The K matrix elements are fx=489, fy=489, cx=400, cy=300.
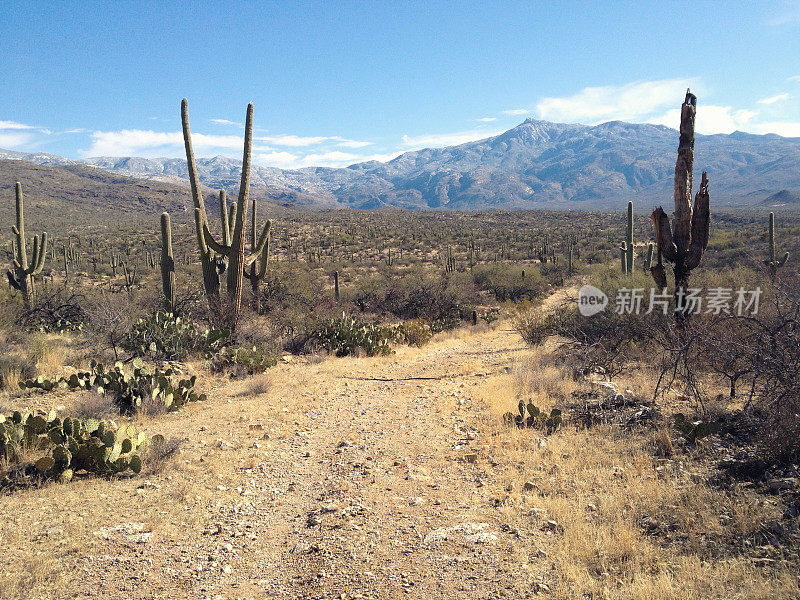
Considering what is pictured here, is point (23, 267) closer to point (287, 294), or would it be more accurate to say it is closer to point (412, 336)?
point (287, 294)

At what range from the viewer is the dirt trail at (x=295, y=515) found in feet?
11.8

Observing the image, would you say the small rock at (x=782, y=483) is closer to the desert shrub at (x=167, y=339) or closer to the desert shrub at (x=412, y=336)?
the desert shrub at (x=167, y=339)

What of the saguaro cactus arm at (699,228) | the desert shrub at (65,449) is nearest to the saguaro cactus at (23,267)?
the desert shrub at (65,449)

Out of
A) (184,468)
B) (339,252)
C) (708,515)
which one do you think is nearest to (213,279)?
(184,468)

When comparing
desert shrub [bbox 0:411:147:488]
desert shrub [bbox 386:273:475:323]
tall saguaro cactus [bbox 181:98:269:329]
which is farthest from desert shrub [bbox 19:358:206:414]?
desert shrub [bbox 386:273:475:323]

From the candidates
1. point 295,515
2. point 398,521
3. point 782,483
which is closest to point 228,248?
point 295,515

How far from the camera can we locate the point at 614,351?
9336 millimetres

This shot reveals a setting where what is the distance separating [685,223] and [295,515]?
29.6 feet

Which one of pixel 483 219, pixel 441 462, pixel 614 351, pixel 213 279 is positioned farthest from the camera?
pixel 483 219

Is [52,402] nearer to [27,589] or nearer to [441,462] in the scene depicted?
[27,589]

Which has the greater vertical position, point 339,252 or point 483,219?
point 483,219

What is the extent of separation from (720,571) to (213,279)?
11855mm

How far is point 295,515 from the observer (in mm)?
4648

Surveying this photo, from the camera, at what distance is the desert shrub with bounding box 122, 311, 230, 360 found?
990cm
